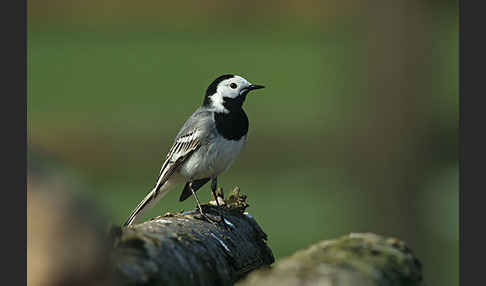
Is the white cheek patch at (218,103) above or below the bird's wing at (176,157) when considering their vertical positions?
above

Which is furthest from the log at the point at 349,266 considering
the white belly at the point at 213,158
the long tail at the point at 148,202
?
the long tail at the point at 148,202

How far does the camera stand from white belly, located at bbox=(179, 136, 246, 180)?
3203 mm

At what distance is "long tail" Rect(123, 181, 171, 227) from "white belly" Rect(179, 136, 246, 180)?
0.15m

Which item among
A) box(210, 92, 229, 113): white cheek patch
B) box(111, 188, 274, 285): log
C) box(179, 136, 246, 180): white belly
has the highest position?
box(210, 92, 229, 113): white cheek patch

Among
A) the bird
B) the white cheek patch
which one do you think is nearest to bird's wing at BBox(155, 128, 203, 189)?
the bird

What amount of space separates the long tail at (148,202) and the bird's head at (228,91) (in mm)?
406

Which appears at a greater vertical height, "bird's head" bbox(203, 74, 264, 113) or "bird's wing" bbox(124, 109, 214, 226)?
"bird's head" bbox(203, 74, 264, 113)

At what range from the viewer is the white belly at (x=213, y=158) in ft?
10.5

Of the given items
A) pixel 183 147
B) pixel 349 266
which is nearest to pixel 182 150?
pixel 183 147

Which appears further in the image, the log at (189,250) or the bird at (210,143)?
the bird at (210,143)

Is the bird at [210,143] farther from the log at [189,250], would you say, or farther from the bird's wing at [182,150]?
the log at [189,250]

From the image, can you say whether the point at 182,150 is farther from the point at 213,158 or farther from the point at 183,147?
the point at 213,158

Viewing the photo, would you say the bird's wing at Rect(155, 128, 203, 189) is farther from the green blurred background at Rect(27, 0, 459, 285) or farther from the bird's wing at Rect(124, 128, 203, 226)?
the green blurred background at Rect(27, 0, 459, 285)

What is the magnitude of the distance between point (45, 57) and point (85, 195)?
14.8 meters
